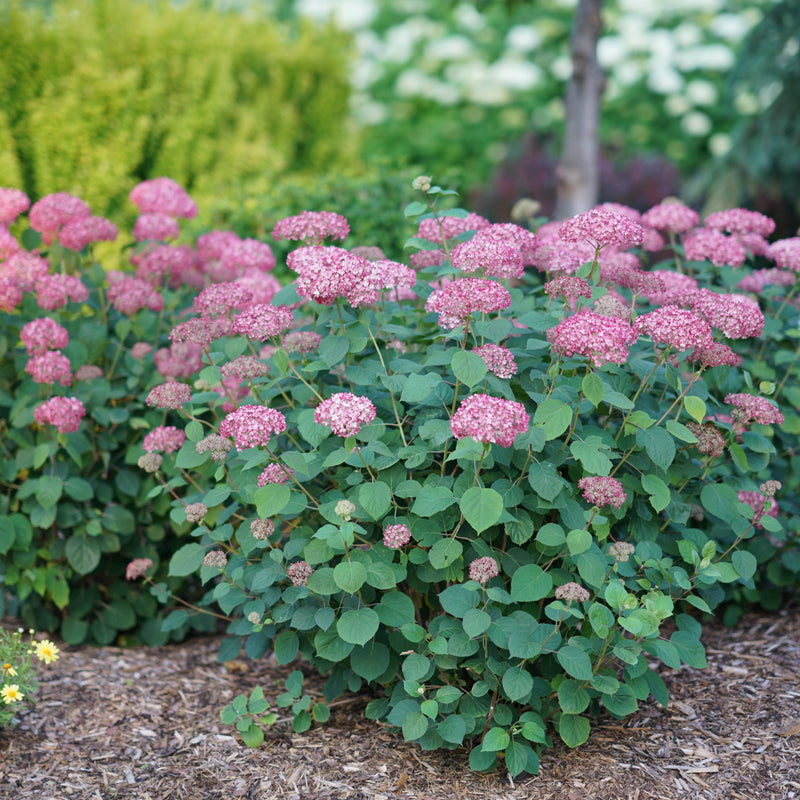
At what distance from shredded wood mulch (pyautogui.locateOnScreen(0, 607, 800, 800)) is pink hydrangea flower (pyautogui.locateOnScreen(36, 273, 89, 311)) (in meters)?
1.34

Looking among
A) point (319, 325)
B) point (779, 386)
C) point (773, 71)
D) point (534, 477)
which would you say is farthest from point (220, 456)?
point (773, 71)

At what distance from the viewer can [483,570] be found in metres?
2.01

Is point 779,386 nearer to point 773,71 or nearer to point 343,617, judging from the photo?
point 343,617

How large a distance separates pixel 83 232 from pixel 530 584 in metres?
2.27

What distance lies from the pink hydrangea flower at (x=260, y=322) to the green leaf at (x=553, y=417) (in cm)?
75

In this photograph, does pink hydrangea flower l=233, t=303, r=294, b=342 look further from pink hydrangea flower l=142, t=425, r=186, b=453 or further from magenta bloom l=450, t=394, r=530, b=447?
magenta bloom l=450, t=394, r=530, b=447

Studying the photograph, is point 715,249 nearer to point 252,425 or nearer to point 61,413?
point 252,425

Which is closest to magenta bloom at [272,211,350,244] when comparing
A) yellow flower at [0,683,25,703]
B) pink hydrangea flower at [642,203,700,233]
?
pink hydrangea flower at [642,203,700,233]

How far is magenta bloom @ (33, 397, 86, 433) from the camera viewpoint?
2742 mm

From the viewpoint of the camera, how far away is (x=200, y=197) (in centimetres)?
747

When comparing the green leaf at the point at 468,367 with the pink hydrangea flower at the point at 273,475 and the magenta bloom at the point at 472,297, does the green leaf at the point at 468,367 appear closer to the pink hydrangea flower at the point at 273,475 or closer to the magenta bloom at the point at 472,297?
the magenta bloom at the point at 472,297

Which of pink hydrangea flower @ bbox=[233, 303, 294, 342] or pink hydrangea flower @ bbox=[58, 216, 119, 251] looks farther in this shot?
pink hydrangea flower @ bbox=[58, 216, 119, 251]

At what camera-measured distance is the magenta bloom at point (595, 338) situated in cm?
192

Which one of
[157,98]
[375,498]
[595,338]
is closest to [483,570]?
[375,498]
